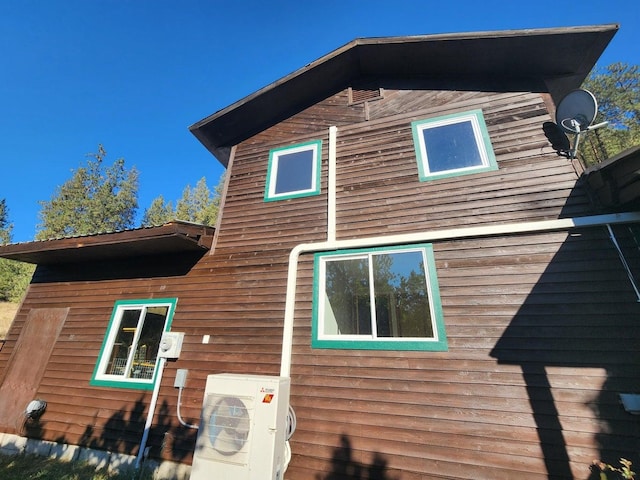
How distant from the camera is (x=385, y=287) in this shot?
4551 mm

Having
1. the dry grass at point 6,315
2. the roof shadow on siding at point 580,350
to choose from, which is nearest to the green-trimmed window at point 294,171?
the roof shadow on siding at point 580,350

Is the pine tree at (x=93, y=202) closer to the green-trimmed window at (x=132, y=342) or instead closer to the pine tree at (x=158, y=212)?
the pine tree at (x=158, y=212)

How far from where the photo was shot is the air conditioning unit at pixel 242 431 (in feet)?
10.00

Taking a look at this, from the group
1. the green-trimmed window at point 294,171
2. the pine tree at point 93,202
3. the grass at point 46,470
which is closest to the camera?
the grass at point 46,470

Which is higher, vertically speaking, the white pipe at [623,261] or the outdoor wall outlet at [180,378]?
the white pipe at [623,261]

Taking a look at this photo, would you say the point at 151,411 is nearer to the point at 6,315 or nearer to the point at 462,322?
the point at 462,322

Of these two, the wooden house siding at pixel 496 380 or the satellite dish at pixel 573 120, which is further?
the satellite dish at pixel 573 120

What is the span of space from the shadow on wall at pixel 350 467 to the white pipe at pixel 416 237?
3.98 ft

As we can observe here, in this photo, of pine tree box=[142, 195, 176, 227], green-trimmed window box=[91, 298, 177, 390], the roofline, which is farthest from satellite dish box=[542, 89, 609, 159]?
pine tree box=[142, 195, 176, 227]

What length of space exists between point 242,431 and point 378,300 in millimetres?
2517

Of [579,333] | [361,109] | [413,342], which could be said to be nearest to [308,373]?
[413,342]

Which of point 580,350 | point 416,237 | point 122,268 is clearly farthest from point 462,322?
point 122,268

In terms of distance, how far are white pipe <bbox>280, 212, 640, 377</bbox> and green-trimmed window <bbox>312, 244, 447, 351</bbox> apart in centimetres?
13

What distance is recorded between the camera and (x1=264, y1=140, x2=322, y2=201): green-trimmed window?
19.2 ft
